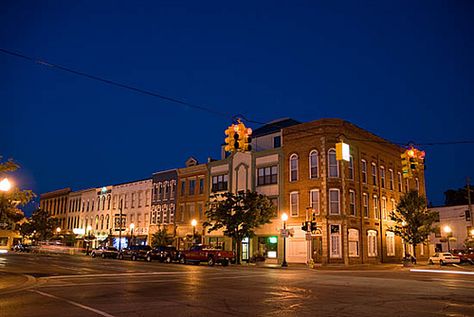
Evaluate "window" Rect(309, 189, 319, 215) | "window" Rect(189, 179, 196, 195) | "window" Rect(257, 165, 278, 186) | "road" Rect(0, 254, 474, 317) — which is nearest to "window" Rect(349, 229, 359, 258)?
"window" Rect(309, 189, 319, 215)

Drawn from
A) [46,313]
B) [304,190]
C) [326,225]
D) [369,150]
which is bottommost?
[46,313]

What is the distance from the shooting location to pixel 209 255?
3981 cm

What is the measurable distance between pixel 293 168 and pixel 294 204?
11.6ft

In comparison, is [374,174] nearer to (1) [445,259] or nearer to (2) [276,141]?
(2) [276,141]

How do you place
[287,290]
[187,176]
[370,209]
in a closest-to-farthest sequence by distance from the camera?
[287,290], [370,209], [187,176]

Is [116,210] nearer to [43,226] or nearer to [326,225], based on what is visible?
[43,226]

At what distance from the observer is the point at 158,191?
205 ft

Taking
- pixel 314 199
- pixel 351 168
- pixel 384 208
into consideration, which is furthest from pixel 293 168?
pixel 384 208

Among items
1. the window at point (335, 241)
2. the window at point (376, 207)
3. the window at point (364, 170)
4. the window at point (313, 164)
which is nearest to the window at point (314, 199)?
the window at point (313, 164)

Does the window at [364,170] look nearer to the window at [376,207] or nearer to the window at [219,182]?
the window at [376,207]

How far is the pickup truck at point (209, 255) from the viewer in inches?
1558

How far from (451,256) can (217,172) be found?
26.5 m

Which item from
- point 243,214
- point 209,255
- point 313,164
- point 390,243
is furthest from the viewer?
point 390,243

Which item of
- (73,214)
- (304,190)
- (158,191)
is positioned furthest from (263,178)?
(73,214)
